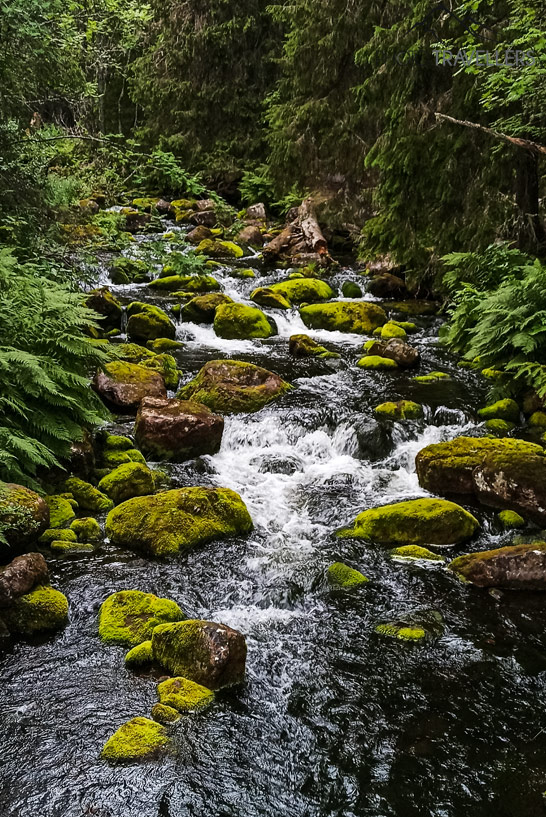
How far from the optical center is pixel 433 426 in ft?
30.3

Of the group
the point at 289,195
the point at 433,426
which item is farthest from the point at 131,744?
the point at 289,195

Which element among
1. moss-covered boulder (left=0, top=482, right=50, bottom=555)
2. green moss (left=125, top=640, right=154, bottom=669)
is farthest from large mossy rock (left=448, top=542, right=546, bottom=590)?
moss-covered boulder (left=0, top=482, right=50, bottom=555)

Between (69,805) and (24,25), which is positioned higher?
(24,25)

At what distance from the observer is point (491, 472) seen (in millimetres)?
7094

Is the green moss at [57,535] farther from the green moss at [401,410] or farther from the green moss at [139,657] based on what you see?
the green moss at [401,410]

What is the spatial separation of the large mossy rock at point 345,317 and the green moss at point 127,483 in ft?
24.5

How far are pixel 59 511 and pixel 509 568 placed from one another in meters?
4.48

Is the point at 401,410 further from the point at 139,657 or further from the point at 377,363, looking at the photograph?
the point at 139,657

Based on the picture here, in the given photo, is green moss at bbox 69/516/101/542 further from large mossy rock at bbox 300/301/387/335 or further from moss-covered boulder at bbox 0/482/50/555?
large mossy rock at bbox 300/301/387/335

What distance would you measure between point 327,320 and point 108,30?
22.6ft

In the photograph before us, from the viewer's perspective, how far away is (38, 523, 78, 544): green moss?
20.0ft

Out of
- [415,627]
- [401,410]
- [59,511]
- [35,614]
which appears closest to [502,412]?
[401,410]

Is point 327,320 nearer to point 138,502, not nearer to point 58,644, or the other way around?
point 138,502

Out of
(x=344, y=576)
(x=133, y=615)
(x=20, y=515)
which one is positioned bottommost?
(x=344, y=576)
